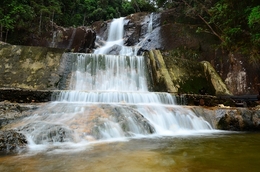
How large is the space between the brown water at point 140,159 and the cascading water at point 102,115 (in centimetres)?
75

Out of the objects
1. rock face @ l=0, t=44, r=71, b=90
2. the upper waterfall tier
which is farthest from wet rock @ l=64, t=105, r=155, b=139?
the upper waterfall tier

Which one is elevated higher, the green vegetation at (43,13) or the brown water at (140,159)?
the green vegetation at (43,13)

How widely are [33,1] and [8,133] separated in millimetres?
13266

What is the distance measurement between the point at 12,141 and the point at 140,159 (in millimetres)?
2387

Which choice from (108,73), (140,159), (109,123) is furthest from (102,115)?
(108,73)

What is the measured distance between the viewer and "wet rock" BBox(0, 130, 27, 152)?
11.3 ft

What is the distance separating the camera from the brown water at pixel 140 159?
8.10ft

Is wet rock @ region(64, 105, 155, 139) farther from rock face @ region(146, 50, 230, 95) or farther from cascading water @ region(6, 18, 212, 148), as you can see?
rock face @ region(146, 50, 230, 95)

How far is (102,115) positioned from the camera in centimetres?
519

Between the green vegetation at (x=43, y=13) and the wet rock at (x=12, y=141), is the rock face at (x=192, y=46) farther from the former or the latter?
the wet rock at (x=12, y=141)

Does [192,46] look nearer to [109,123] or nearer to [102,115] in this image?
[102,115]

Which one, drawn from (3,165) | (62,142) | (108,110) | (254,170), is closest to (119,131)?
(108,110)

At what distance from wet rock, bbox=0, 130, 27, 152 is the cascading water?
181mm

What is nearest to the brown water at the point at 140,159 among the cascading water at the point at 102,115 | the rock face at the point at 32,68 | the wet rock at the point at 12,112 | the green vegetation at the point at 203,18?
the cascading water at the point at 102,115
